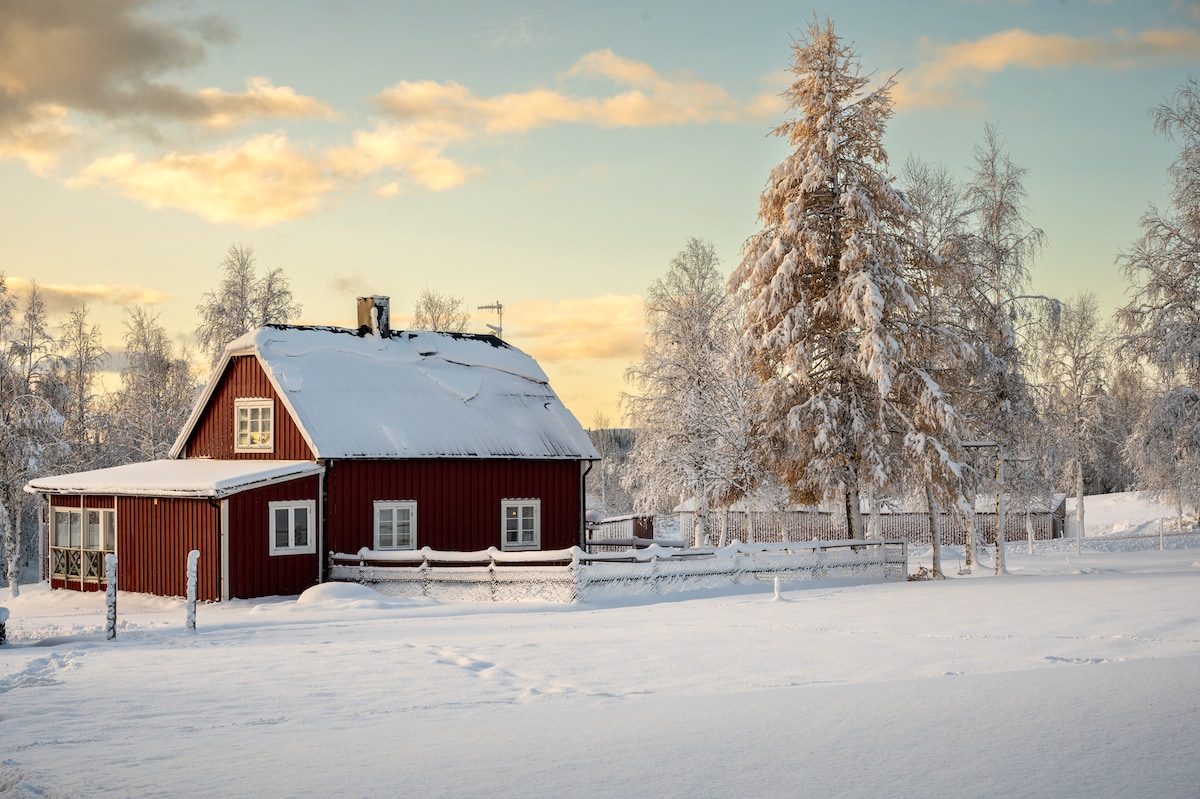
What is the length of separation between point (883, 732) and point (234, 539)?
18.6 meters

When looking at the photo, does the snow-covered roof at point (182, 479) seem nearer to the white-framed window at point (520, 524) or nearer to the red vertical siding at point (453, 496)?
the red vertical siding at point (453, 496)

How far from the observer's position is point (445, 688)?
11.9m

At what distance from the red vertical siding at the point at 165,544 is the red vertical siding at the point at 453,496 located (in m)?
2.85

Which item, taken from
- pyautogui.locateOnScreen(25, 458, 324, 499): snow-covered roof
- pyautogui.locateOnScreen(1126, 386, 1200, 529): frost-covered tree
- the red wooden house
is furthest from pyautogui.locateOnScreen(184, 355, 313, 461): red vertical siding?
pyautogui.locateOnScreen(1126, 386, 1200, 529): frost-covered tree

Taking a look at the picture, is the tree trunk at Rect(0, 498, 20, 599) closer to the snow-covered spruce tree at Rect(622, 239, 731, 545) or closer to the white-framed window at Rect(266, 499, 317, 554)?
the white-framed window at Rect(266, 499, 317, 554)

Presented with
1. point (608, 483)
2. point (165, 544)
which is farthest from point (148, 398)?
point (608, 483)

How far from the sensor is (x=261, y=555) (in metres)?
24.6

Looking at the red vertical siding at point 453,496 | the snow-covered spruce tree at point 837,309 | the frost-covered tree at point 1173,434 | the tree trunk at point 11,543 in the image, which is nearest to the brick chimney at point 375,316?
the red vertical siding at point 453,496

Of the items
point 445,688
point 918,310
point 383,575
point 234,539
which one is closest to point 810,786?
point 445,688

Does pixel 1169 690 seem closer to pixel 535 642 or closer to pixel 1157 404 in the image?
pixel 535 642

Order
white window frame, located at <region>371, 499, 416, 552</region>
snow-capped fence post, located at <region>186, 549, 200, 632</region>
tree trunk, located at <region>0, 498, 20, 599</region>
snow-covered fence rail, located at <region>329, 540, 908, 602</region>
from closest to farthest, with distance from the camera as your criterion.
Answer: snow-capped fence post, located at <region>186, 549, 200, 632</region>
snow-covered fence rail, located at <region>329, 540, 908, 602</region>
white window frame, located at <region>371, 499, 416, 552</region>
tree trunk, located at <region>0, 498, 20, 599</region>

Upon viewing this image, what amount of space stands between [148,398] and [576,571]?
104ft

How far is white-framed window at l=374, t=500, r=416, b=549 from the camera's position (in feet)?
87.1

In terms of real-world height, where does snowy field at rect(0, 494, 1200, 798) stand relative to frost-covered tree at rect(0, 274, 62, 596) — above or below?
below
